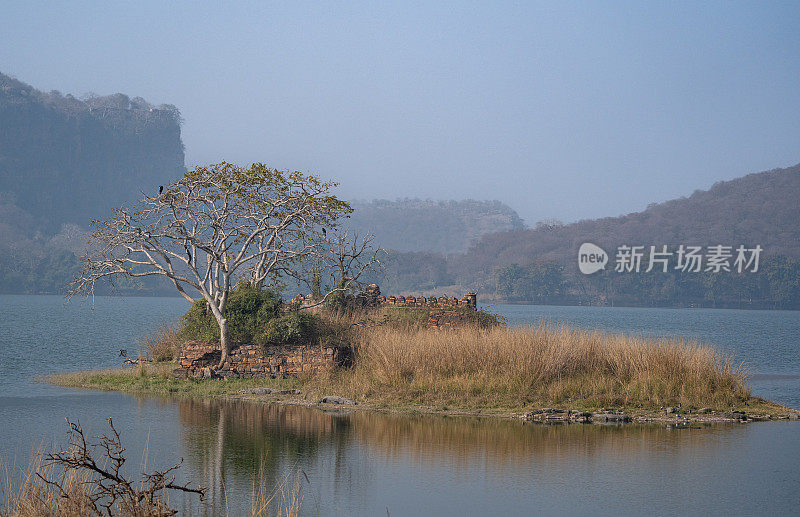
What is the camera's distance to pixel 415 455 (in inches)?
490

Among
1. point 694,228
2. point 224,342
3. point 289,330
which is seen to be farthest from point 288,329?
point 694,228

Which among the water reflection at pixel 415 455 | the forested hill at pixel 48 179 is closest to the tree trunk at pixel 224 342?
the water reflection at pixel 415 455

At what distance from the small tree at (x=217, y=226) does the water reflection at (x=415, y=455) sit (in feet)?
19.3

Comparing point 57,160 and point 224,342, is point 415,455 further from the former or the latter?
point 57,160

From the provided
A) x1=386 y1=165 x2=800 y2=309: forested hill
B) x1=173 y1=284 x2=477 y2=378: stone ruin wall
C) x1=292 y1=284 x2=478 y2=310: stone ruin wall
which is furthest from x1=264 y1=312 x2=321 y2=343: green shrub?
x1=386 y1=165 x2=800 y2=309: forested hill

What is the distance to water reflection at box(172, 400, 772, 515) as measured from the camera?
32.7 ft

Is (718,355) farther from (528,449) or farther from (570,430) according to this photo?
(528,449)

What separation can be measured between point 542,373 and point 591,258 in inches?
5129

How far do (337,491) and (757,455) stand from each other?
7.12m

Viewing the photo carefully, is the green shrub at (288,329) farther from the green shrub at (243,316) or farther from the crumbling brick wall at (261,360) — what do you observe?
the green shrub at (243,316)

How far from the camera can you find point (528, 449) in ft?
42.7

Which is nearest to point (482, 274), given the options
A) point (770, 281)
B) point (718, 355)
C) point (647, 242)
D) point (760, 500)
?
point (647, 242)

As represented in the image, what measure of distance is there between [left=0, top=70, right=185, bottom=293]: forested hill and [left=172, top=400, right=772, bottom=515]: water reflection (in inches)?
4923

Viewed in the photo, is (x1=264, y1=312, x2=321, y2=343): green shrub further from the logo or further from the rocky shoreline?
the logo
